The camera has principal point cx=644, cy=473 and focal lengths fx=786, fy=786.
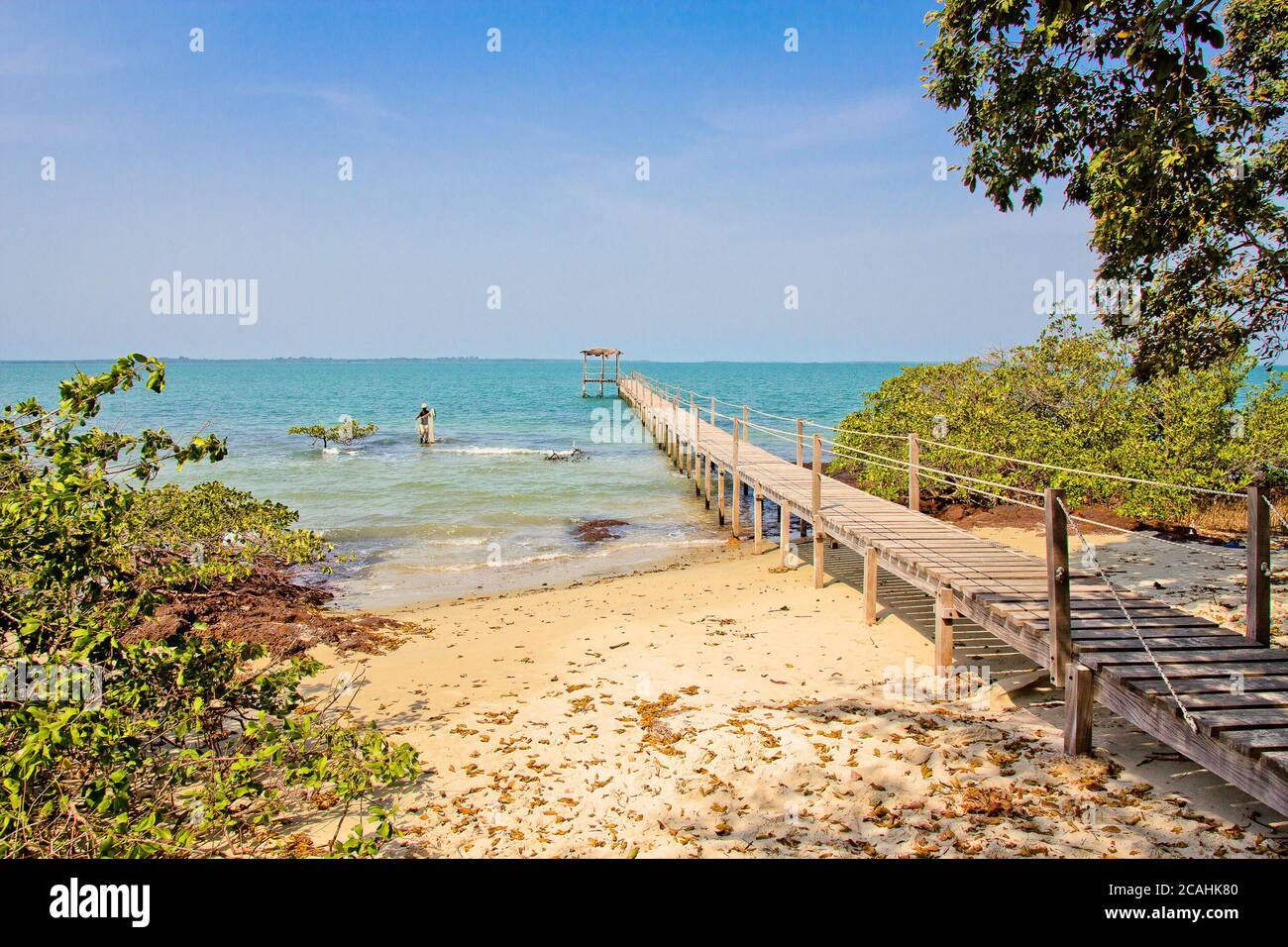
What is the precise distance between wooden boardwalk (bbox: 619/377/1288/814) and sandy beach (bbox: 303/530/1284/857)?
1.50 feet

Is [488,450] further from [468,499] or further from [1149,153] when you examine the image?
[1149,153]

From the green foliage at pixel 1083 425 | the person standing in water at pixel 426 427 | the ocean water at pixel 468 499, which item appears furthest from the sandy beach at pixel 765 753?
the person standing in water at pixel 426 427

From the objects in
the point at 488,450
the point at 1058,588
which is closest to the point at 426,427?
the point at 488,450

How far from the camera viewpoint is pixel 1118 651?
17.5 feet

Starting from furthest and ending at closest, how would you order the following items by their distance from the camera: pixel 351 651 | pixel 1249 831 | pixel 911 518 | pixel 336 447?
pixel 336 447 → pixel 911 518 → pixel 351 651 → pixel 1249 831

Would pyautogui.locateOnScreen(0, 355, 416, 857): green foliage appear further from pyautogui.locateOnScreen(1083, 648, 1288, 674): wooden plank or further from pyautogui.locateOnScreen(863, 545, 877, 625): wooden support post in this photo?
pyautogui.locateOnScreen(863, 545, 877, 625): wooden support post

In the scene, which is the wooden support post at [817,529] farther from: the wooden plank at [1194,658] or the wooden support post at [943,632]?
the wooden plank at [1194,658]
